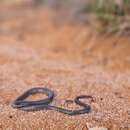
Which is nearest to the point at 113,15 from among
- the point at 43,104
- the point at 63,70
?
the point at 63,70

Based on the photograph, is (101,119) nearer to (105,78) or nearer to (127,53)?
(105,78)

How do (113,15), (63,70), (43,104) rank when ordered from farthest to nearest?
(113,15), (63,70), (43,104)

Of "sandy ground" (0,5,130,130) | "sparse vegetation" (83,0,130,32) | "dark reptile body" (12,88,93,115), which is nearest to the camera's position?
"sandy ground" (0,5,130,130)

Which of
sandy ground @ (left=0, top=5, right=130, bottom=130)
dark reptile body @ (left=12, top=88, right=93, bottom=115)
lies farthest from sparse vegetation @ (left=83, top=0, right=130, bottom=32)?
dark reptile body @ (left=12, top=88, right=93, bottom=115)

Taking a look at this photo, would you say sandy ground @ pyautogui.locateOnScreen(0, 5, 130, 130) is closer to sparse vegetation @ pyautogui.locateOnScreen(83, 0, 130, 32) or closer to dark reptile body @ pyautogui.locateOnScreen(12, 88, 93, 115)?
dark reptile body @ pyautogui.locateOnScreen(12, 88, 93, 115)

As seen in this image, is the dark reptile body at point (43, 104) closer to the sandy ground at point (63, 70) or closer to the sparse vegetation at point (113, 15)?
the sandy ground at point (63, 70)

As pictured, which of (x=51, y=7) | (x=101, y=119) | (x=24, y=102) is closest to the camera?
(x=101, y=119)

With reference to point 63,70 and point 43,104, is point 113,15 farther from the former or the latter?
point 43,104

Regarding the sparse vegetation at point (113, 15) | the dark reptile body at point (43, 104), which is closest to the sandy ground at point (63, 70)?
the dark reptile body at point (43, 104)

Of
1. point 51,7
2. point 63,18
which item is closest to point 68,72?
point 63,18
